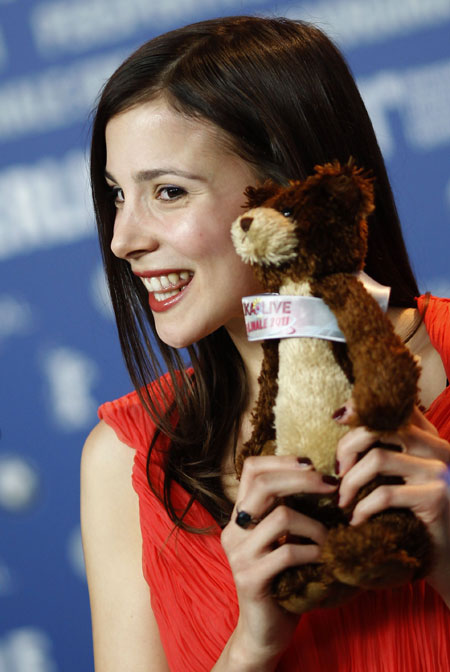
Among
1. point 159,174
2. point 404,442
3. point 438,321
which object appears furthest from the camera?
point 438,321

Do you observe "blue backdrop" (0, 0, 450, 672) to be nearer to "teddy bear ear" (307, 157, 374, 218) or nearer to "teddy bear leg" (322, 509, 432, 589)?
"teddy bear ear" (307, 157, 374, 218)

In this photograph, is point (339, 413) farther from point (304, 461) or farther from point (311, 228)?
point (311, 228)

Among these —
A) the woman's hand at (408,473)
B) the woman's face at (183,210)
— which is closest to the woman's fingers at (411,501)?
the woman's hand at (408,473)

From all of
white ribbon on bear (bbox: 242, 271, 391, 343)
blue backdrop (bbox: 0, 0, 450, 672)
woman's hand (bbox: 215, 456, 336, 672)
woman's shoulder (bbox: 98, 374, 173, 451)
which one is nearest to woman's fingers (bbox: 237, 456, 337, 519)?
woman's hand (bbox: 215, 456, 336, 672)

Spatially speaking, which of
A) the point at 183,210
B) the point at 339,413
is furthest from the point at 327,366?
the point at 183,210

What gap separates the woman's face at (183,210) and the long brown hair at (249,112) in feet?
0.11

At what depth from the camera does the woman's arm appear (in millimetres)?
1172

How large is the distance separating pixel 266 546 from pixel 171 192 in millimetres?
445

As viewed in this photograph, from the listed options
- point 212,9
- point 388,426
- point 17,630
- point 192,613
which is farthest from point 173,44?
point 17,630

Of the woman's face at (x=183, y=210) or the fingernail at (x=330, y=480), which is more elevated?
the woman's face at (x=183, y=210)

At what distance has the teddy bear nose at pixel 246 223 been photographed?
2.35 ft

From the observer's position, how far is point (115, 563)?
48.2 inches

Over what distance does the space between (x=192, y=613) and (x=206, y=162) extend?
1.92 feet

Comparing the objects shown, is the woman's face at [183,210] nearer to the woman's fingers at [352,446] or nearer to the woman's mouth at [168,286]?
the woman's mouth at [168,286]
